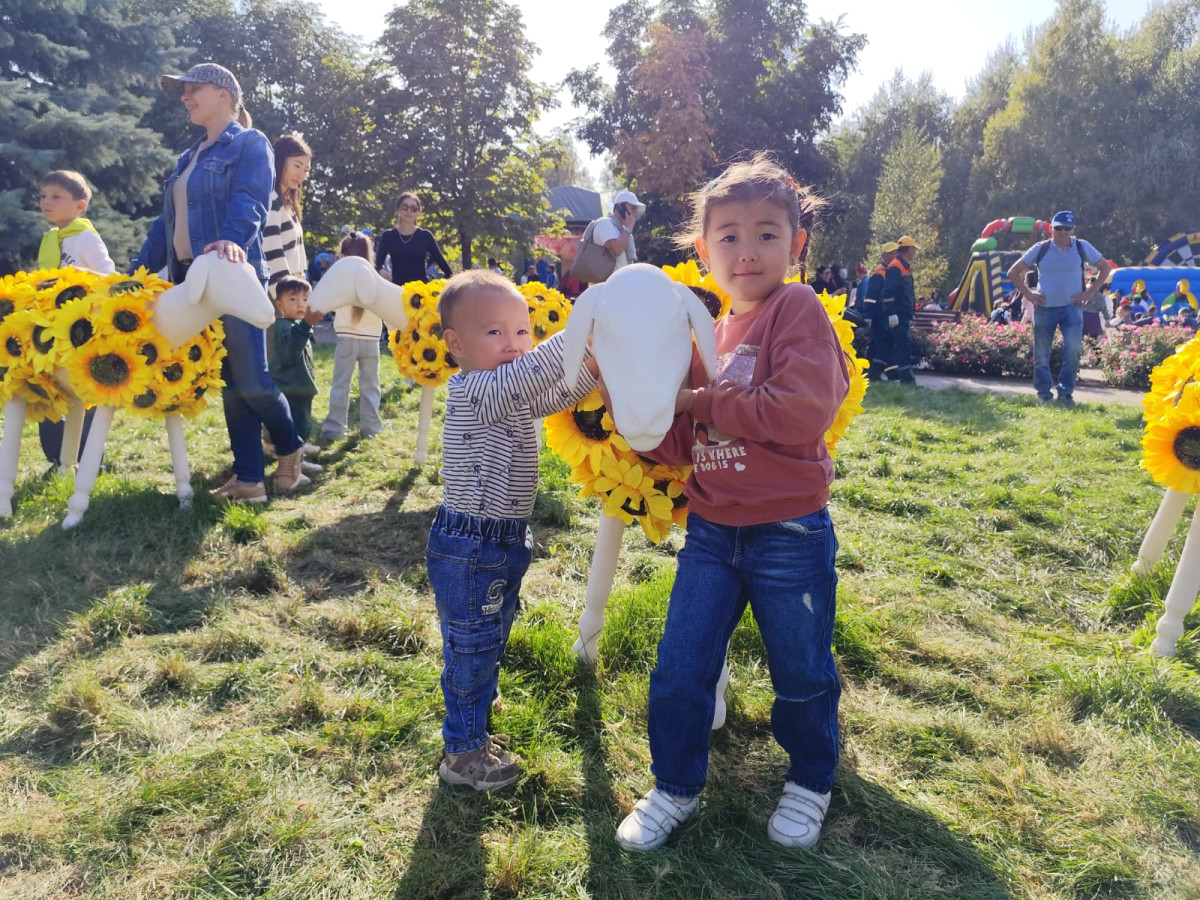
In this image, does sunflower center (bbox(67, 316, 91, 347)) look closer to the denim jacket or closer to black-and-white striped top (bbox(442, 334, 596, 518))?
the denim jacket

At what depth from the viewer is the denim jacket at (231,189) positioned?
417cm

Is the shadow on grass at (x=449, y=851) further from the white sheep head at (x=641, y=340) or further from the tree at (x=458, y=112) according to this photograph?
the tree at (x=458, y=112)

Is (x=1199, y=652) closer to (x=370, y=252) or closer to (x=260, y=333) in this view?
(x=260, y=333)

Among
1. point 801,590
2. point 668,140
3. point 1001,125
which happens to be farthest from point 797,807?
point 1001,125

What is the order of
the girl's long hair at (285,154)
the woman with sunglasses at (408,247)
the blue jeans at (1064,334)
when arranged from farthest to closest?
the blue jeans at (1064,334)
the woman with sunglasses at (408,247)
the girl's long hair at (285,154)

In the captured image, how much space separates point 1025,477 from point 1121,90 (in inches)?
1511

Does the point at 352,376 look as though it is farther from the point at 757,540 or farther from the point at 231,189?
the point at 757,540

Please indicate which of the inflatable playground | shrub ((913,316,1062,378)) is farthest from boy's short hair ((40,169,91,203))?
the inflatable playground

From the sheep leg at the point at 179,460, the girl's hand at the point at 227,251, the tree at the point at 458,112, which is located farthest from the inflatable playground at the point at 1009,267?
the sheep leg at the point at 179,460

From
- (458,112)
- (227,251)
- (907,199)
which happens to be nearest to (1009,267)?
(907,199)

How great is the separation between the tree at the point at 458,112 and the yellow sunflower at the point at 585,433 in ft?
56.3

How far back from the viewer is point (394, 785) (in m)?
2.24

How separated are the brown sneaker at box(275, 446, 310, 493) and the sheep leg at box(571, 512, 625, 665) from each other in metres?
2.95

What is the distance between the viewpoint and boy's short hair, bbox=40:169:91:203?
4941 mm
